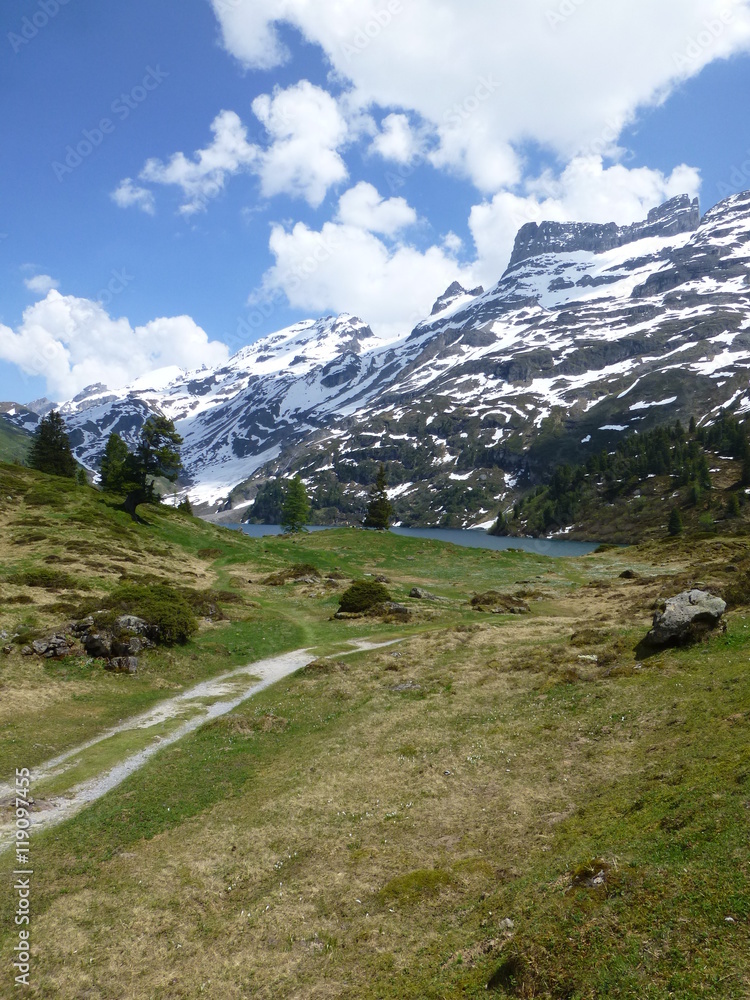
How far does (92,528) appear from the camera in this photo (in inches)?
2351

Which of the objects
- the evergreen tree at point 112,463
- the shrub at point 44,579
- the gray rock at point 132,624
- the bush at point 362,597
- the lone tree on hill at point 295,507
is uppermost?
the evergreen tree at point 112,463

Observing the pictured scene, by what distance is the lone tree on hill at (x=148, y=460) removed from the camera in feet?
236

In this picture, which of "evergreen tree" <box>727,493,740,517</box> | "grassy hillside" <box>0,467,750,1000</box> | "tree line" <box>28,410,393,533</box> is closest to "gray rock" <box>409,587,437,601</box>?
"grassy hillside" <box>0,467,750,1000</box>

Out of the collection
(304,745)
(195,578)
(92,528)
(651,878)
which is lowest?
(304,745)

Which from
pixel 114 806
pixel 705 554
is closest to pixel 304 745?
pixel 114 806

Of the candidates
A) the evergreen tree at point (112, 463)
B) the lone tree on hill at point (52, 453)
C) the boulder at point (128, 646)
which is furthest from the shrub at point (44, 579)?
the lone tree on hill at point (52, 453)

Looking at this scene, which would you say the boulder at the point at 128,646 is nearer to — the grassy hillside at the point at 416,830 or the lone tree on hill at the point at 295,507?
the grassy hillside at the point at 416,830

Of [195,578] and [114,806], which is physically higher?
[195,578]

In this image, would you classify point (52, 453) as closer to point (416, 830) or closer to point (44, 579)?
point (44, 579)

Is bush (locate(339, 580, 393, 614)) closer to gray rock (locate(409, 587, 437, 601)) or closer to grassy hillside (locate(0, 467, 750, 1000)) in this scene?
gray rock (locate(409, 587, 437, 601))

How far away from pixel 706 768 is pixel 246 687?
24.6 meters

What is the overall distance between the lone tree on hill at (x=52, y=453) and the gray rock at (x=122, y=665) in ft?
281

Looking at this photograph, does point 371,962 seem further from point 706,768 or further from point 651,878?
point 706,768

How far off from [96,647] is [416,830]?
23.4m
